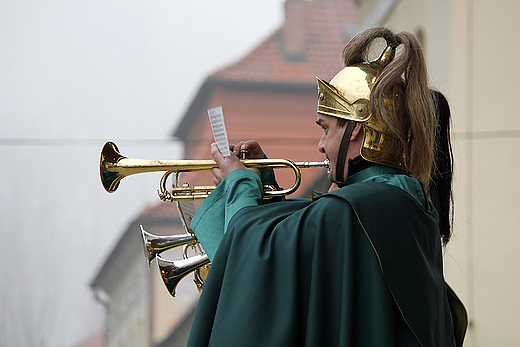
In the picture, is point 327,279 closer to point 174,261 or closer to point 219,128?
point 219,128

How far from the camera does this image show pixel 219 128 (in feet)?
5.92

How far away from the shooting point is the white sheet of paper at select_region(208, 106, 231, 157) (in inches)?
69.0

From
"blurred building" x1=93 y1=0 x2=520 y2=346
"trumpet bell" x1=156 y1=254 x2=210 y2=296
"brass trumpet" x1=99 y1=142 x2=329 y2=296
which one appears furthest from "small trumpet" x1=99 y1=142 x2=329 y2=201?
"blurred building" x1=93 y1=0 x2=520 y2=346

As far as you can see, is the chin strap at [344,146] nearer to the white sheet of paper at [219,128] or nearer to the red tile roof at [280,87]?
the white sheet of paper at [219,128]

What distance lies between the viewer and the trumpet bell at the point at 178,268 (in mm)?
2418

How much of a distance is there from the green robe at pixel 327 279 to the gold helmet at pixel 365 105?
205 mm

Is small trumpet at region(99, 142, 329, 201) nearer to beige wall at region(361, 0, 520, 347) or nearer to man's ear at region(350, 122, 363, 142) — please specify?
man's ear at region(350, 122, 363, 142)

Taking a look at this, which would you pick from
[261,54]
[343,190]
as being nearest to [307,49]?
[261,54]

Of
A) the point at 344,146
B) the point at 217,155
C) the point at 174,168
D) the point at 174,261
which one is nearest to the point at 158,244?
the point at 174,261

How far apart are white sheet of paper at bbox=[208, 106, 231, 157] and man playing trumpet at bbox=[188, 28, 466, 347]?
14cm

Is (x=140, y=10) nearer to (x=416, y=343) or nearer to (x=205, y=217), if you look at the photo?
(x=205, y=217)

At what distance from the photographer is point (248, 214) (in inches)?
63.3

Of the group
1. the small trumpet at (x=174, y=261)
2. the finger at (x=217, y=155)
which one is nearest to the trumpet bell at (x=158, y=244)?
the small trumpet at (x=174, y=261)

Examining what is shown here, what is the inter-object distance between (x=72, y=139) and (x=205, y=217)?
3.24 m
